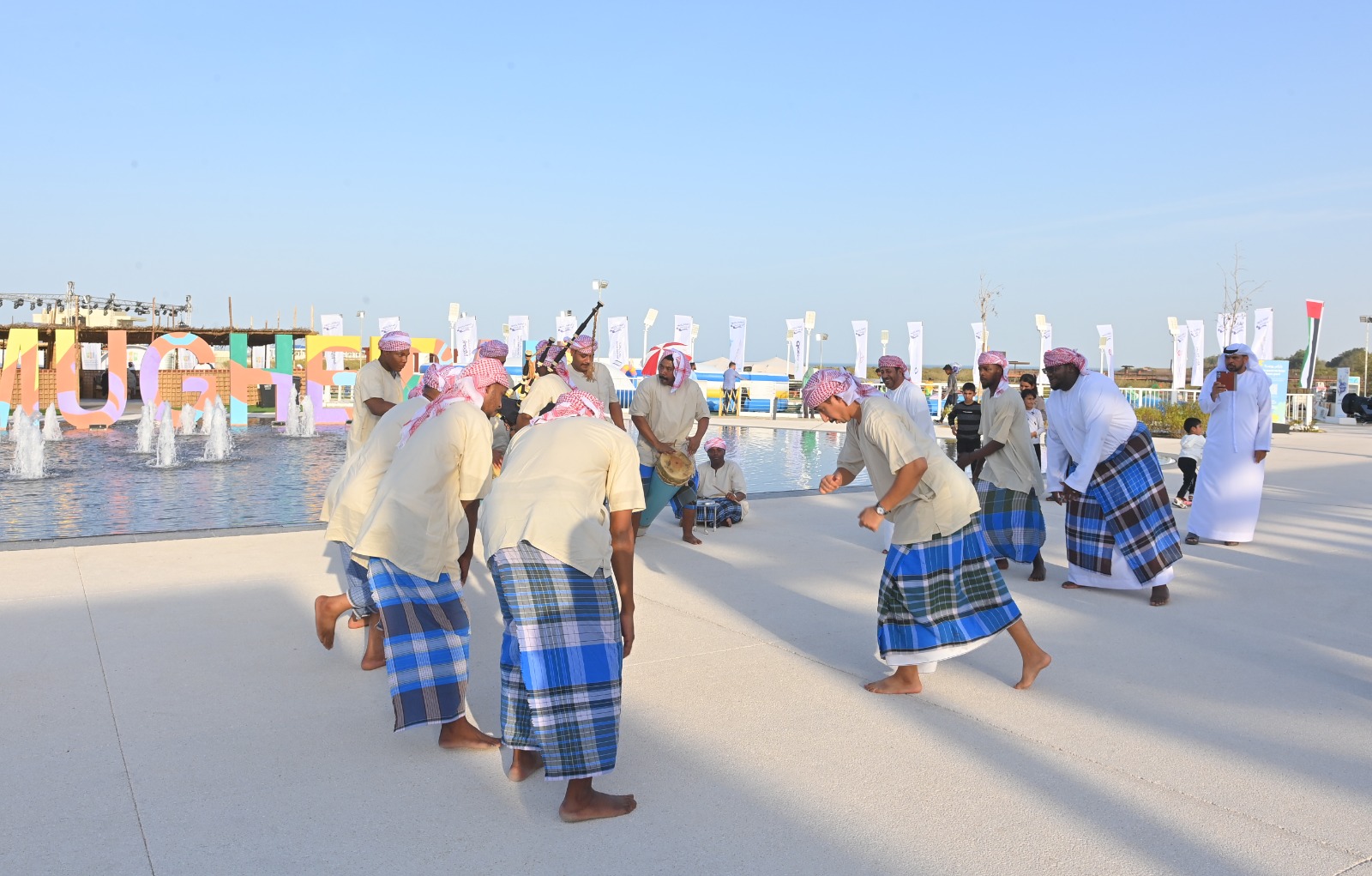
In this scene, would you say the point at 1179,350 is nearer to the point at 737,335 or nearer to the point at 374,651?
the point at 737,335

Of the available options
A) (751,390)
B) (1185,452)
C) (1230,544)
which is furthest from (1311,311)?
(1230,544)

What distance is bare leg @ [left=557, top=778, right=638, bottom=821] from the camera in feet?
11.5

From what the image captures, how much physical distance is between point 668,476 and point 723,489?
166 cm

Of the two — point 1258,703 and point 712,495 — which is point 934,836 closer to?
point 1258,703

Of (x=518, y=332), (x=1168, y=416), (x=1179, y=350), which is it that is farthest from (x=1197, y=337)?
(x=518, y=332)


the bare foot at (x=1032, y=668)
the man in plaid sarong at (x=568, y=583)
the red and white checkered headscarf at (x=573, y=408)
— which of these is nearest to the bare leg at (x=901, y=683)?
the bare foot at (x=1032, y=668)

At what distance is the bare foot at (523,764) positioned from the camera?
12.7 feet

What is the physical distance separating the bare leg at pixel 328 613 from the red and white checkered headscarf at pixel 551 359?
3331 millimetres

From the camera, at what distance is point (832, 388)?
477cm

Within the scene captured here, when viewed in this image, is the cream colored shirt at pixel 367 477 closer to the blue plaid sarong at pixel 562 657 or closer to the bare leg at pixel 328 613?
the bare leg at pixel 328 613

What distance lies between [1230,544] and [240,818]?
847 centimetres

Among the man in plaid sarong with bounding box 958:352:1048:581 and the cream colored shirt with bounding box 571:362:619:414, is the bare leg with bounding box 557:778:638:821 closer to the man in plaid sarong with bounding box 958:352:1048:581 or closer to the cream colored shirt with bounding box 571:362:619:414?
the man in plaid sarong with bounding box 958:352:1048:581

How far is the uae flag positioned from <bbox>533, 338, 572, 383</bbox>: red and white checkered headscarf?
1122 inches

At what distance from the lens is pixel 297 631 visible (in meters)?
5.86
